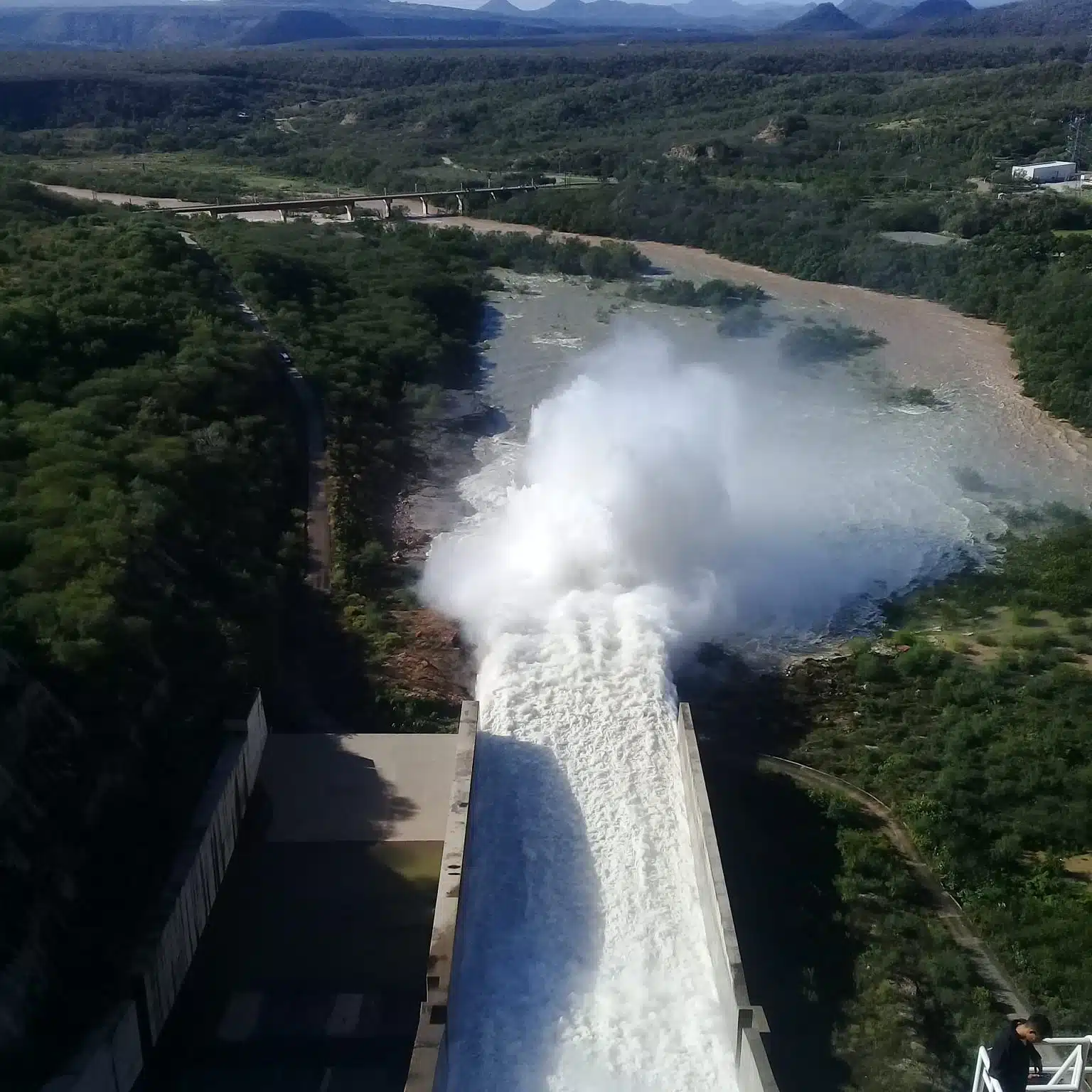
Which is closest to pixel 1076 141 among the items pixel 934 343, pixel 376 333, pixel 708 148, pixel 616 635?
pixel 708 148

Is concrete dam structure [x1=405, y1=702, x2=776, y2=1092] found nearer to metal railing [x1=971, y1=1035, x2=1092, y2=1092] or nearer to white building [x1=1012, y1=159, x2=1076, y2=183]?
metal railing [x1=971, y1=1035, x2=1092, y2=1092]

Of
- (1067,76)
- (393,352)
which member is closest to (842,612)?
(393,352)

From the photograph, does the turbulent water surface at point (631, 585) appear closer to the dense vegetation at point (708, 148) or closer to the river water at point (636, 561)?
the river water at point (636, 561)

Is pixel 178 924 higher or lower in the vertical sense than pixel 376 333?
higher

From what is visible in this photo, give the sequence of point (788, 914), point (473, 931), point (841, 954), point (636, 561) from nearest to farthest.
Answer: point (841, 954) < point (788, 914) < point (473, 931) < point (636, 561)

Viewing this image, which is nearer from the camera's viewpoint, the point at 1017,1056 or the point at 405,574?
the point at 1017,1056

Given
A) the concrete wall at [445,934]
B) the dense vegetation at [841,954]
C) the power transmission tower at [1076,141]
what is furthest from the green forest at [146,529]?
the power transmission tower at [1076,141]

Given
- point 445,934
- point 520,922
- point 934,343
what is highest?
point 445,934

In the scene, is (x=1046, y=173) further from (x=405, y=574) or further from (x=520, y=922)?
(x=520, y=922)

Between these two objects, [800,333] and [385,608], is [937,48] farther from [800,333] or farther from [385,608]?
[385,608]
